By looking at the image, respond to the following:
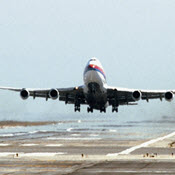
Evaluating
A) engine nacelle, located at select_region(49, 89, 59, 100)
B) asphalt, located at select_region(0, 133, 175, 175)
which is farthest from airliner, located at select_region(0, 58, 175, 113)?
asphalt, located at select_region(0, 133, 175, 175)

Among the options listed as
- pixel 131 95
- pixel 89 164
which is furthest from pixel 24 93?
pixel 89 164

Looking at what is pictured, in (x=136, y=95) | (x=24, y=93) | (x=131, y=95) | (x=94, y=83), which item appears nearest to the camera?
(x=94, y=83)

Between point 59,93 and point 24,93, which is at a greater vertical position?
point 59,93

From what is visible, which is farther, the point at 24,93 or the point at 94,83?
the point at 24,93

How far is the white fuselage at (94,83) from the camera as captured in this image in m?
60.5

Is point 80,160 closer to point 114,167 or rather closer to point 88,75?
point 114,167

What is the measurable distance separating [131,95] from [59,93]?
1025 centimetres

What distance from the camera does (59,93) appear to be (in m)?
67.1

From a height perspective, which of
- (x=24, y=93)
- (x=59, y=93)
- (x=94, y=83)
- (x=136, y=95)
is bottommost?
(x=136, y=95)

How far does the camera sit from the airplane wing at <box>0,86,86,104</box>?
64.0 m

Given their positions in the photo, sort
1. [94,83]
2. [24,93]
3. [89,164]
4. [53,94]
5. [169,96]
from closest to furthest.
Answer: [89,164] → [94,83] → [53,94] → [24,93] → [169,96]

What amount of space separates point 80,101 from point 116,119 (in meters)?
47.2

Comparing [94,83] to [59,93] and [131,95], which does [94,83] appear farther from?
[131,95]

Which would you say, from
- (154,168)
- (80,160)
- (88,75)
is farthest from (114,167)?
(88,75)
